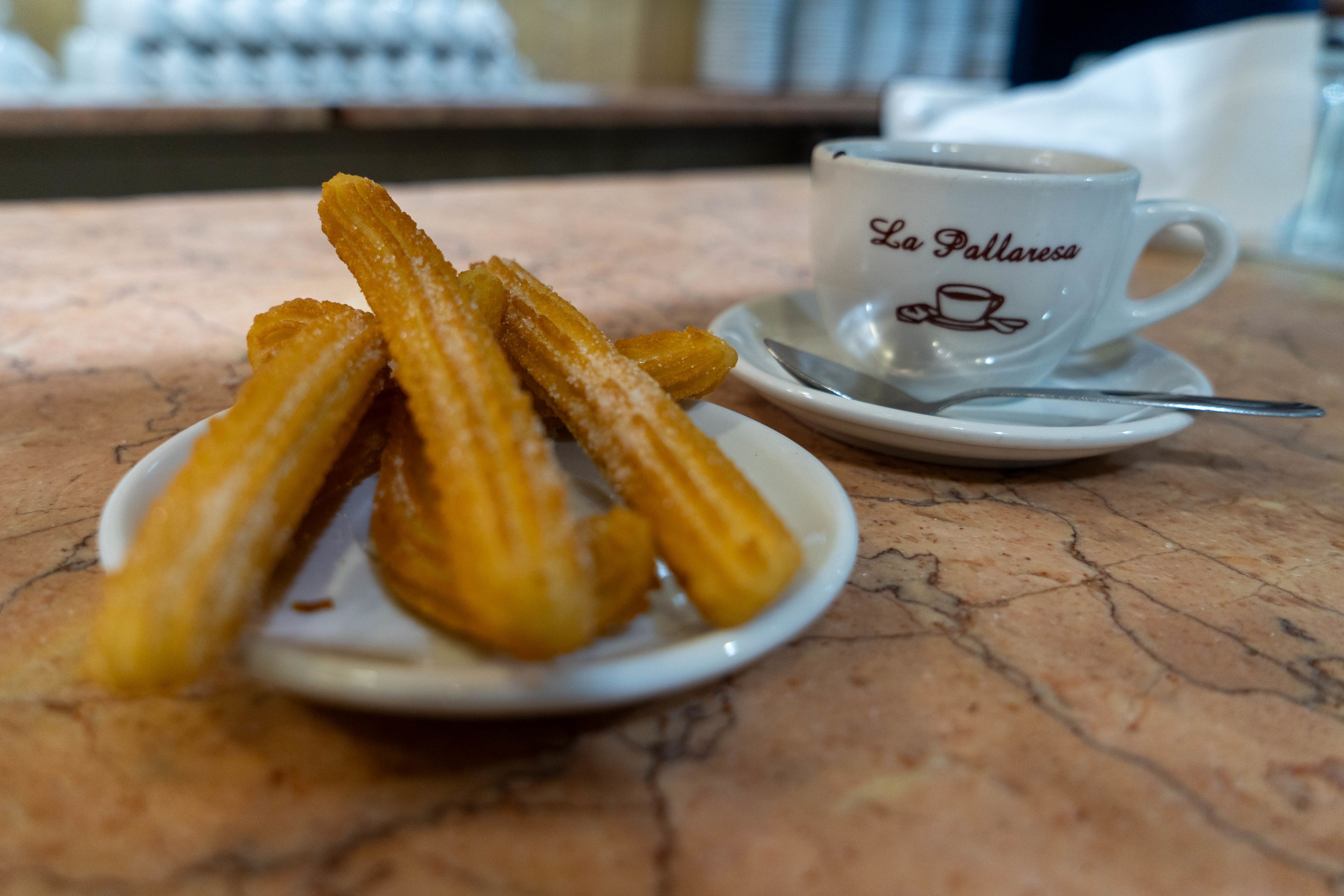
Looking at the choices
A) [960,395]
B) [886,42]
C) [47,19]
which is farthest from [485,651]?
[886,42]

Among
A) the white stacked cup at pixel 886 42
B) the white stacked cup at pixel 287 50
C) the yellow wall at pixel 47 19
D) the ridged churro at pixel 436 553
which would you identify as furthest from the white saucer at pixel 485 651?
the white stacked cup at pixel 886 42

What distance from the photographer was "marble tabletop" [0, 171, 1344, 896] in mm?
228

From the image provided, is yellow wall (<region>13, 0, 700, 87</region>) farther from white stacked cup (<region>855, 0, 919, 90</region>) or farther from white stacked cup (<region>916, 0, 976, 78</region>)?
white stacked cup (<region>916, 0, 976, 78</region>)

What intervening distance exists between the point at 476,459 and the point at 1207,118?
Answer: 3.45 ft

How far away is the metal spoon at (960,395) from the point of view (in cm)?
43

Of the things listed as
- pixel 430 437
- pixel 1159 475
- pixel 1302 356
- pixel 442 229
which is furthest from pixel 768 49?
pixel 430 437

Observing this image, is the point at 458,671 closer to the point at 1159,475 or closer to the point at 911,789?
the point at 911,789

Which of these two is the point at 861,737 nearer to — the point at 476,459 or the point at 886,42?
the point at 476,459

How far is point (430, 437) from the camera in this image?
11.7 inches

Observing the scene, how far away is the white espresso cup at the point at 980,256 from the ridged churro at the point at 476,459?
0.23 meters

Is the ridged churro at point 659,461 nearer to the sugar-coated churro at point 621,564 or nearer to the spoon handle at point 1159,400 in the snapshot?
the sugar-coated churro at point 621,564

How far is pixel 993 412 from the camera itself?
0.49 m

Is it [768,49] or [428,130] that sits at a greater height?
[768,49]

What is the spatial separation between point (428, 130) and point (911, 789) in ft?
5.42
